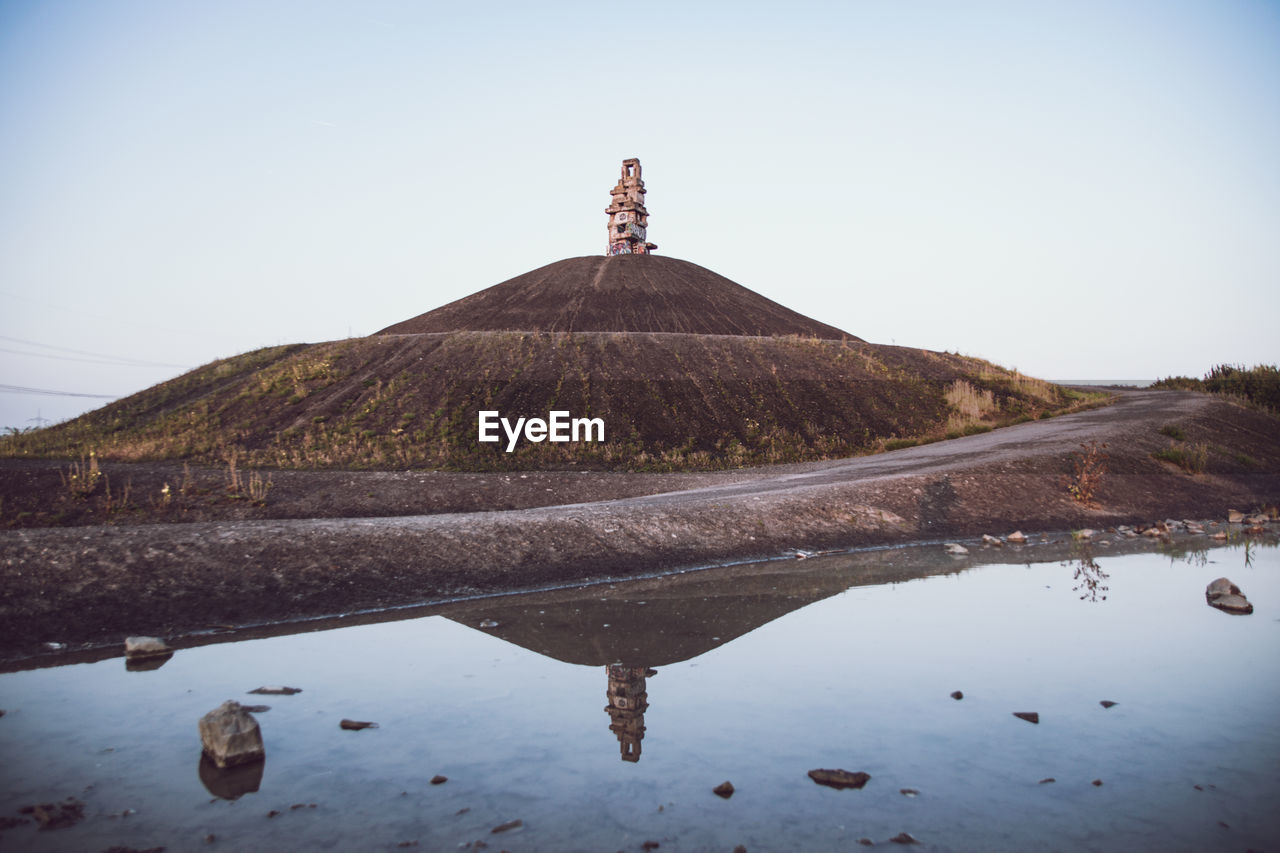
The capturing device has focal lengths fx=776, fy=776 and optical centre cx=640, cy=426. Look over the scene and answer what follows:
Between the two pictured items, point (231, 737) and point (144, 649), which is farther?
point (144, 649)

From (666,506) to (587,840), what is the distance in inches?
446

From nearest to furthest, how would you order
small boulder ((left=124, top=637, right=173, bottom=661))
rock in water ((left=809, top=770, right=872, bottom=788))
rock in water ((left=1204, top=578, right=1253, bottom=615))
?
1. rock in water ((left=809, top=770, right=872, bottom=788))
2. small boulder ((left=124, top=637, right=173, bottom=661))
3. rock in water ((left=1204, top=578, right=1253, bottom=615))

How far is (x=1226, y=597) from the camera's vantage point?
1017 cm

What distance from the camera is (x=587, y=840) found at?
472 centimetres

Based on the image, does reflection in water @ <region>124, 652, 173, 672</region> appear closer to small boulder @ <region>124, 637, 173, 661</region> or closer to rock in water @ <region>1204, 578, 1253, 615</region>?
small boulder @ <region>124, 637, 173, 661</region>

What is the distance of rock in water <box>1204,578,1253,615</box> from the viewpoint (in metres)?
9.91

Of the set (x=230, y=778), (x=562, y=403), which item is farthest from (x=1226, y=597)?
(x=562, y=403)

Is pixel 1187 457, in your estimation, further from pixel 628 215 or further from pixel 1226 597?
pixel 628 215

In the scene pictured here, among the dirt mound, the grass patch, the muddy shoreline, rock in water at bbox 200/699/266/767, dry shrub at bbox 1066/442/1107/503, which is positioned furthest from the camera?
the dirt mound

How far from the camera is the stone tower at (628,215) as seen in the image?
204 feet

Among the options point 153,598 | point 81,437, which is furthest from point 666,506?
point 81,437

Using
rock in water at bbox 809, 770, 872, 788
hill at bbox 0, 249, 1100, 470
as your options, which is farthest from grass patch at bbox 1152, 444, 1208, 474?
rock in water at bbox 809, 770, 872, 788

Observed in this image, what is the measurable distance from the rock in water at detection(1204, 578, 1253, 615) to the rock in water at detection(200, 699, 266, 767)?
1121 cm

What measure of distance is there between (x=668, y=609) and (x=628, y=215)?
57310 millimetres
